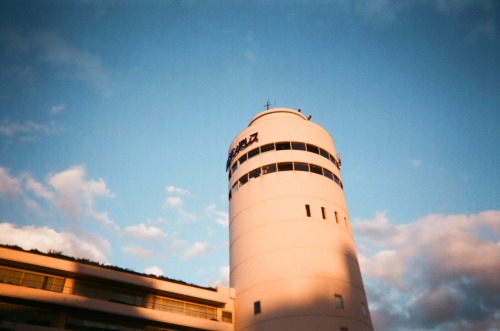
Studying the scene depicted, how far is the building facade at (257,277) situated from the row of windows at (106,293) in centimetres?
9

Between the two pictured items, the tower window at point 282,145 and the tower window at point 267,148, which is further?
the tower window at point 267,148

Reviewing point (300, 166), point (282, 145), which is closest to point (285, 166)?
point (300, 166)

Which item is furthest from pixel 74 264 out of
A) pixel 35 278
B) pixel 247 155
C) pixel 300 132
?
pixel 300 132

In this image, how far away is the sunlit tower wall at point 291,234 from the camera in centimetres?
3406

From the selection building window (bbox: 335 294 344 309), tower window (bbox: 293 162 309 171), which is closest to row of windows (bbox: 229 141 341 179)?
tower window (bbox: 293 162 309 171)

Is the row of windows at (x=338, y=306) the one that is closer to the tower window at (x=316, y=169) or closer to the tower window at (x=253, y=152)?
the tower window at (x=316, y=169)

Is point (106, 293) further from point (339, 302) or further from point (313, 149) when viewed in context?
point (313, 149)

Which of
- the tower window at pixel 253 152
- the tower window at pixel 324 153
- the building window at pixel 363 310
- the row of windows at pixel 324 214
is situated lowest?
the building window at pixel 363 310

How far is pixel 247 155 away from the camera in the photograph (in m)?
46.3

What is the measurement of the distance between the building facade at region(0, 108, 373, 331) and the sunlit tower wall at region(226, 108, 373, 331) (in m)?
0.10

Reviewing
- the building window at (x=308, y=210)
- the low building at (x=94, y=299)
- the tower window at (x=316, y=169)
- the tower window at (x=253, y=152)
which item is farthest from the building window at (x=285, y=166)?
the low building at (x=94, y=299)

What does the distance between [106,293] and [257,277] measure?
14.4 metres

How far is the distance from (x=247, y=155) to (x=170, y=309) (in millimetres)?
19533

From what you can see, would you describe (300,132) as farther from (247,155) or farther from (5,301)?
(5,301)
